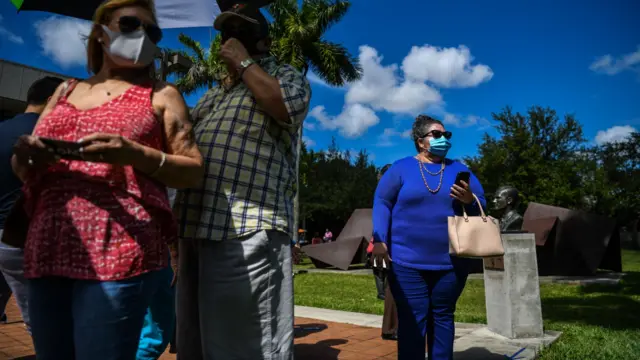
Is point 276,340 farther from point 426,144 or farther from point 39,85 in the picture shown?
point 39,85

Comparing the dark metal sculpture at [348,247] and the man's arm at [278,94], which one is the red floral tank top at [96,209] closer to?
the man's arm at [278,94]

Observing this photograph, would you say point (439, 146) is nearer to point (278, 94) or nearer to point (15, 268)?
point (278, 94)

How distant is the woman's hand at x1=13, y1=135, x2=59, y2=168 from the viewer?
1.34 m

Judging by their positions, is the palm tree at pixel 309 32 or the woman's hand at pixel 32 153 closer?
the woman's hand at pixel 32 153

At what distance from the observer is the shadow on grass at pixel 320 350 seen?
4105mm

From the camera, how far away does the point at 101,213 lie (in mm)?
1421

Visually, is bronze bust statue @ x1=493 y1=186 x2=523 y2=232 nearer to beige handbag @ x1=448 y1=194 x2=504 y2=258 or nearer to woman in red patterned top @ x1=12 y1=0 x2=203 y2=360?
beige handbag @ x1=448 y1=194 x2=504 y2=258

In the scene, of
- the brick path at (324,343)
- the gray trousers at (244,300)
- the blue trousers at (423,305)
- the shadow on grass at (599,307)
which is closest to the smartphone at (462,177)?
the blue trousers at (423,305)

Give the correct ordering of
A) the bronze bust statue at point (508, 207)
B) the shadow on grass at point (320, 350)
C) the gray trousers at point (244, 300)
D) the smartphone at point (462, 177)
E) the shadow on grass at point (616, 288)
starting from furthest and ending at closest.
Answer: the shadow on grass at point (616, 288) < the bronze bust statue at point (508, 207) < the shadow on grass at point (320, 350) < the smartphone at point (462, 177) < the gray trousers at point (244, 300)

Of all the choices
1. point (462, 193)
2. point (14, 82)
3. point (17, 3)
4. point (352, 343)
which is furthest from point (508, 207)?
point (14, 82)

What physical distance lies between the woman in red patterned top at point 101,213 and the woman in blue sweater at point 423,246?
1704 mm

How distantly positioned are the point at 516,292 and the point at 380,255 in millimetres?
2195

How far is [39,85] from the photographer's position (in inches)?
116

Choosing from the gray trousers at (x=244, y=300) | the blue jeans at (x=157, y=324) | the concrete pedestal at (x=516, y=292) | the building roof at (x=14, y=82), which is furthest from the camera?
the building roof at (x=14, y=82)
